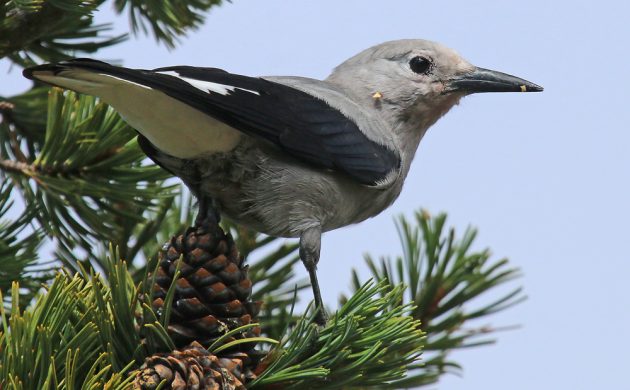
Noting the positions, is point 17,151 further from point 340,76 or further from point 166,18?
point 340,76

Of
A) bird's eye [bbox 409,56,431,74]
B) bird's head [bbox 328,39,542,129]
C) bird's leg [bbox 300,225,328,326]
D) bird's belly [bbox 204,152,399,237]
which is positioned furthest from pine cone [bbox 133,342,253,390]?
bird's eye [bbox 409,56,431,74]

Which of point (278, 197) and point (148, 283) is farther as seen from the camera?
point (278, 197)

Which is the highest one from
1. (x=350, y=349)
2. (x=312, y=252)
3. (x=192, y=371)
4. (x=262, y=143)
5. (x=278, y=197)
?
(x=262, y=143)

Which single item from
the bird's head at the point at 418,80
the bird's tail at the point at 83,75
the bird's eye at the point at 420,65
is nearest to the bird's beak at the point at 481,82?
the bird's head at the point at 418,80

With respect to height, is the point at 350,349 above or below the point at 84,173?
below

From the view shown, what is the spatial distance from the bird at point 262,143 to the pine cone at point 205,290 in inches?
13.1

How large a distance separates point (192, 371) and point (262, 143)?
1117mm

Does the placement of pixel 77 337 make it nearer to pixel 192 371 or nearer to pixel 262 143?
pixel 192 371

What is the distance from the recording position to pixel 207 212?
256 cm

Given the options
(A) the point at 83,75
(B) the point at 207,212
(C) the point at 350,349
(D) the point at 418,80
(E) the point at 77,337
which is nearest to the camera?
(E) the point at 77,337

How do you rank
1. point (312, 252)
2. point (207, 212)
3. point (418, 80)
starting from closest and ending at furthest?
point (207, 212)
point (312, 252)
point (418, 80)

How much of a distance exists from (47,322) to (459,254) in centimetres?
134

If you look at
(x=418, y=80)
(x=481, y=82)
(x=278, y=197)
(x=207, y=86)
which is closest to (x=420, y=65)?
(x=418, y=80)

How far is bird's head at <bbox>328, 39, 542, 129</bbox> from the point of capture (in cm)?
341
